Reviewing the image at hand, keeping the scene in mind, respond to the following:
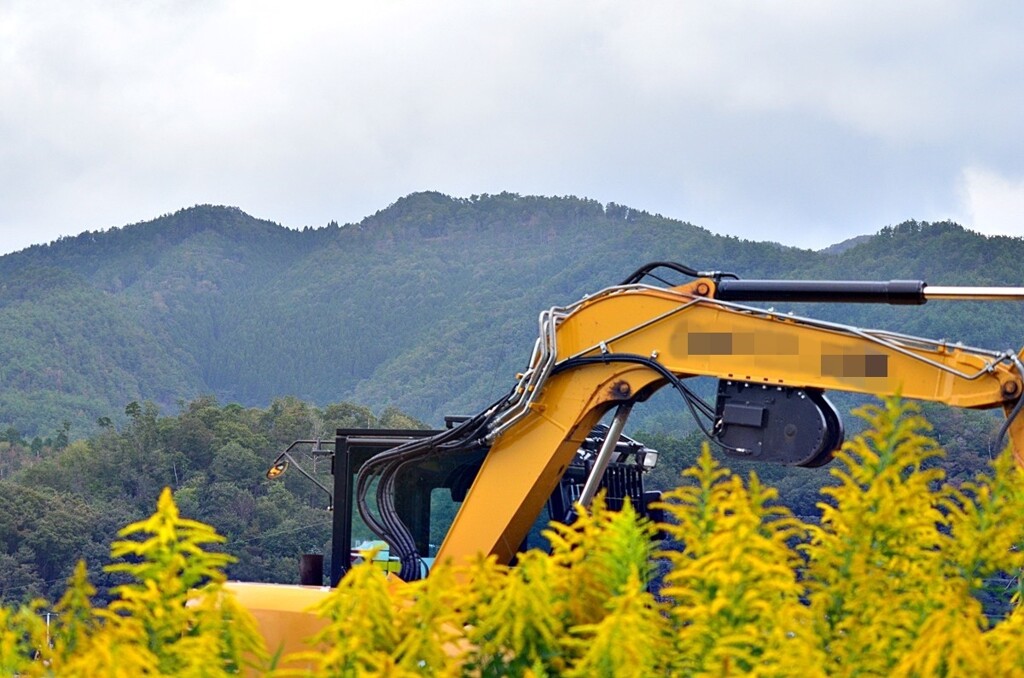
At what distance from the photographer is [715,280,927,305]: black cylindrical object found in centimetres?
848

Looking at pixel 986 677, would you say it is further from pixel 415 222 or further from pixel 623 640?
pixel 415 222

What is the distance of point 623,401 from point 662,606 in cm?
514

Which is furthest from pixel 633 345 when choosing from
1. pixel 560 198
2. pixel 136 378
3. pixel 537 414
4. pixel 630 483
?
pixel 560 198

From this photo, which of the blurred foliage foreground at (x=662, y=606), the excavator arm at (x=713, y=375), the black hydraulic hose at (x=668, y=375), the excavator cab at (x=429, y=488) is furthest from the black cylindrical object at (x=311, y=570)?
the blurred foliage foreground at (x=662, y=606)

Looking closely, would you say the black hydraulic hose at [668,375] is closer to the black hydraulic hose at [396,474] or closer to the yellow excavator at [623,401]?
the yellow excavator at [623,401]

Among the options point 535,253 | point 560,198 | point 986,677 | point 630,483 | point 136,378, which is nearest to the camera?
point 986,677

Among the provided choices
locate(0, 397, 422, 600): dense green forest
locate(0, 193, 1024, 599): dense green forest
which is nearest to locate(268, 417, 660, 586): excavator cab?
locate(0, 193, 1024, 599): dense green forest

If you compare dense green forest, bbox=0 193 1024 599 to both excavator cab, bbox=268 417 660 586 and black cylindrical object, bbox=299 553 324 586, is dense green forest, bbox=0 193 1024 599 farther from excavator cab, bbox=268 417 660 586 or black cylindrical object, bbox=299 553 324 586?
black cylindrical object, bbox=299 553 324 586

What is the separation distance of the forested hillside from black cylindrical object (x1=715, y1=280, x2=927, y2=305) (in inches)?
1931

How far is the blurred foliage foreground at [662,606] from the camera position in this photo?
12.3 feet

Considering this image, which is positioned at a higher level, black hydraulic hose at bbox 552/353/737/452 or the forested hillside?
the forested hillside

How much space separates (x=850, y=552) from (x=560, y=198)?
116 m

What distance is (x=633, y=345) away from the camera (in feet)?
30.5

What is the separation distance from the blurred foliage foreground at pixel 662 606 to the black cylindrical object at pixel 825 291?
423 centimetres
